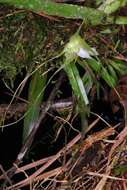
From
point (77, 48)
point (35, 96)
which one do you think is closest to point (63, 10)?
point (77, 48)

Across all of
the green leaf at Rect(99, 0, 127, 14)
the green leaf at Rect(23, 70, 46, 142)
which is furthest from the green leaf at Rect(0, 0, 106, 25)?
the green leaf at Rect(23, 70, 46, 142)

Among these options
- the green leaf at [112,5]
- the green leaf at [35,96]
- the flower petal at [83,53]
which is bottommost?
the green leaf at [35,96]

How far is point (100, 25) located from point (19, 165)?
1.37 feet

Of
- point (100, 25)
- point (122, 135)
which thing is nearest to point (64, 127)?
point (122, 135)

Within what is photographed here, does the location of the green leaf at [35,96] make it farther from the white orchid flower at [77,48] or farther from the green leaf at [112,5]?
the green leaf at [112,5]

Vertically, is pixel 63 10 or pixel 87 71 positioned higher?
pixel 63 10

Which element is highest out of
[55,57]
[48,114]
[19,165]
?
[55,57]

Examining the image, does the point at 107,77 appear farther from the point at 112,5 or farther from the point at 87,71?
the point at 112,5

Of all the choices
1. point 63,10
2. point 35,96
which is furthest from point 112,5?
point 35,96

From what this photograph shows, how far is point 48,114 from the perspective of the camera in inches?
34.6

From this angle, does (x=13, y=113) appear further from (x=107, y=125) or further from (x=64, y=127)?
(x=107, y=125)

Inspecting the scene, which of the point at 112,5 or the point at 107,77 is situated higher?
the point at 112,5

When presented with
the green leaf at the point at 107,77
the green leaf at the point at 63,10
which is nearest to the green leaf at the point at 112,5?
the green leaf at the point at 63,10

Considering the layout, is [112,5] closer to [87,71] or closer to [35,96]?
[87,71]
